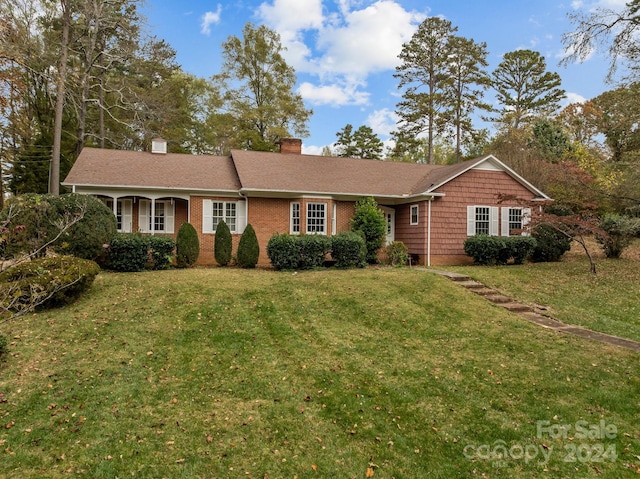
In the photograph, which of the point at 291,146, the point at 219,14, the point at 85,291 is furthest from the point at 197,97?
the point at 85,291

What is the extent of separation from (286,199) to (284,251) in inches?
157

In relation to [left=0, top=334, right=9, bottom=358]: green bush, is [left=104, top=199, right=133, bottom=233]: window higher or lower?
higher

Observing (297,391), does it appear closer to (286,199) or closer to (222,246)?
(222,246)

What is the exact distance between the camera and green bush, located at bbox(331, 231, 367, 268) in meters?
14.2

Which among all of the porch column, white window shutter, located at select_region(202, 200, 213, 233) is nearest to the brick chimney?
white window shutter, located at select_region(202, 200, 213, 233)

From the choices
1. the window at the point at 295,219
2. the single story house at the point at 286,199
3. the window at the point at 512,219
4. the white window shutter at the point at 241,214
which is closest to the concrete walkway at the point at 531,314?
the single story house at the point at 286,199

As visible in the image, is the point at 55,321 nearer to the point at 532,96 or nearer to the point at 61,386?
the point at 61,386

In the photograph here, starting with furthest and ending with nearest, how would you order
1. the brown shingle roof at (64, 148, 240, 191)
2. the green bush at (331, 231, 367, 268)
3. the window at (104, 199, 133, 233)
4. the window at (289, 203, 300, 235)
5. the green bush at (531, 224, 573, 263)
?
the window at (289, 203, 300, 235)
the green bush at (531, 224, 573, 263)
the window at (104, 199, 133, 233)
the brown shingle roof at (64, 148, 240, 191)
the green bush at (331, 231, 367, 268)

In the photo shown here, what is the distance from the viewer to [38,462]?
3984 mm

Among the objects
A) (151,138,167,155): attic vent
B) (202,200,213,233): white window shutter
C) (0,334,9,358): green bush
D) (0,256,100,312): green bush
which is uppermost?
(151,138,167,155): attic vent

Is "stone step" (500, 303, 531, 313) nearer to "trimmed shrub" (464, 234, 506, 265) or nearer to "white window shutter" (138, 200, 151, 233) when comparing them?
"trimmed shrub" (464, 234, 506, 265)

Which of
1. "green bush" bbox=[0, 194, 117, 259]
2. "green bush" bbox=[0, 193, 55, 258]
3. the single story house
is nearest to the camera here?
"green bush" bbox=[0, 193, 55, 258]

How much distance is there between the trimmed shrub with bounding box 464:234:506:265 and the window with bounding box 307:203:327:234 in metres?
5.96

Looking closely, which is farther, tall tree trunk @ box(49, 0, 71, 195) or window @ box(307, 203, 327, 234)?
tall tree trunk @ box(49, 0, 71, 195)
